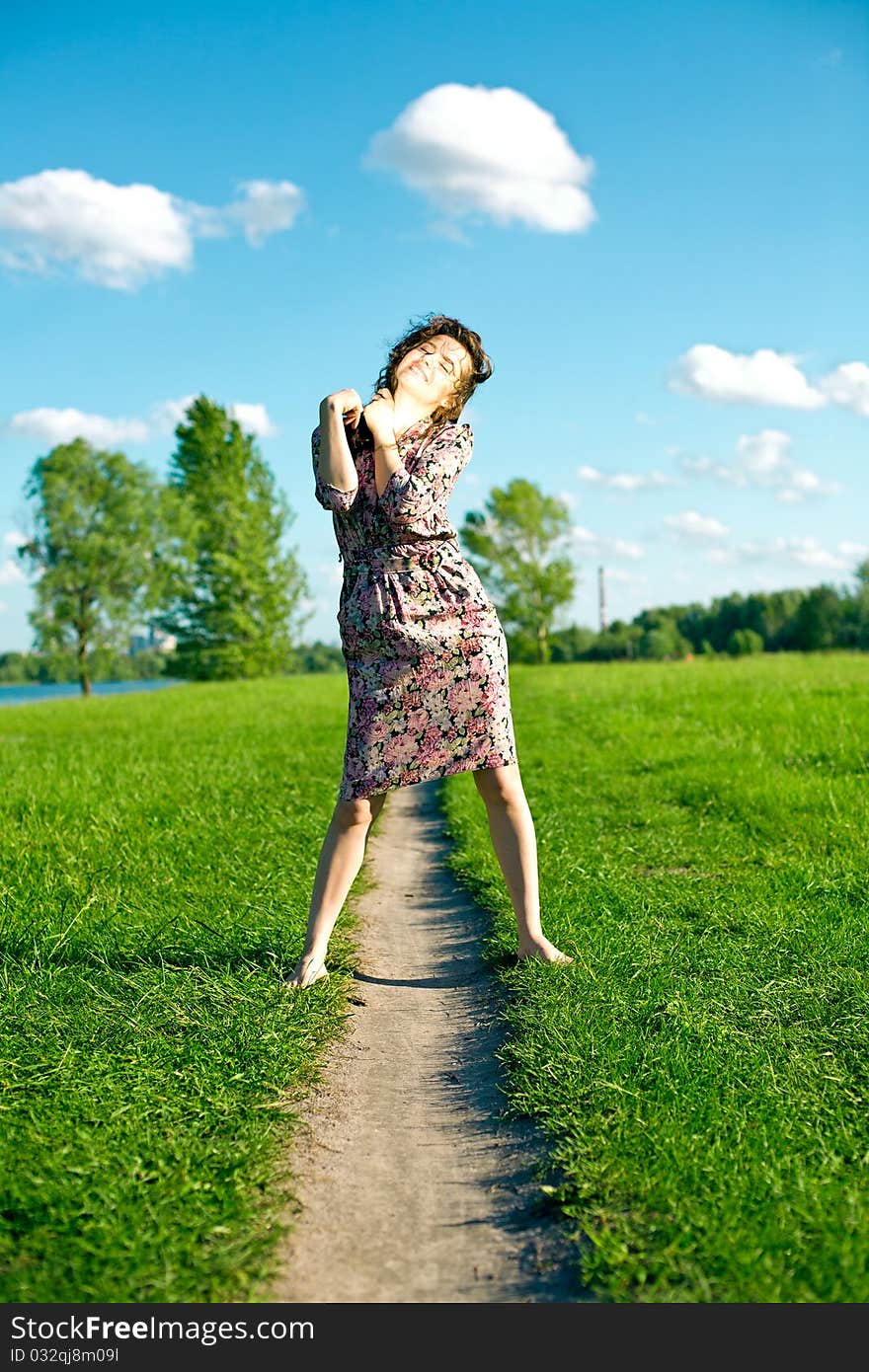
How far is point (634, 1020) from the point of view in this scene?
365cm

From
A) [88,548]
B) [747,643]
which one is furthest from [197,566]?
[747,643]

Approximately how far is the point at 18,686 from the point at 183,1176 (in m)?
60.1

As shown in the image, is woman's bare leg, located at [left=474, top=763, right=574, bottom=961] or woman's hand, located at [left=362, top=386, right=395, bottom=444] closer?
woman's hand, located at [left=362, top=386, right=395, bottom=444]

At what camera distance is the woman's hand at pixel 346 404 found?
13.1 feet

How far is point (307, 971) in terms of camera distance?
4176 mm

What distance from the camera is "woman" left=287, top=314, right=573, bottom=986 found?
409 cm

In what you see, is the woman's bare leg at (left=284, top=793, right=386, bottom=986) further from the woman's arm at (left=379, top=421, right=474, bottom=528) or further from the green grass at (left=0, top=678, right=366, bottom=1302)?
the woman's arm at (left=379, top=421, right=474, bottom=528)

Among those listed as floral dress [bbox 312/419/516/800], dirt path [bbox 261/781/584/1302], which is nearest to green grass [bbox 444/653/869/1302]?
dirt path [bbox 261/781/584/1302]

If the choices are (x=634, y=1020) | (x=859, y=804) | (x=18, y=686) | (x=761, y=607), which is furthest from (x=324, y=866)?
(x=761, y=607)

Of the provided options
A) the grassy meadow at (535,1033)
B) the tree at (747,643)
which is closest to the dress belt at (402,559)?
the grassy meadow at (535,1033)

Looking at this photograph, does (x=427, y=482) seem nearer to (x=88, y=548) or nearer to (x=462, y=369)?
(x=462, y=369)

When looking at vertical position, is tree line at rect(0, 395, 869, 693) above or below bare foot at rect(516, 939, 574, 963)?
above

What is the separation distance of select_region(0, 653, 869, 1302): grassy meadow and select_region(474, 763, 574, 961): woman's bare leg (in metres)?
0.16

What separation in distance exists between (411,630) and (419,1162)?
6.22 feet
